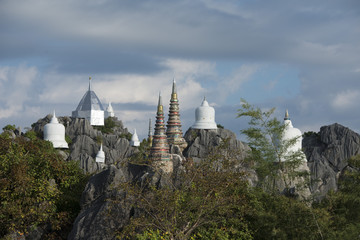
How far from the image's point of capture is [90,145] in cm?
7012

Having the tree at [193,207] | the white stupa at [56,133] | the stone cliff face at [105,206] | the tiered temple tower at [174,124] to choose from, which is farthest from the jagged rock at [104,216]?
the white stupa at [56,133]

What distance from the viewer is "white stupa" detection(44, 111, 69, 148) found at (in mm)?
68575

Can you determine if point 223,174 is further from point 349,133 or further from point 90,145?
point 90,145

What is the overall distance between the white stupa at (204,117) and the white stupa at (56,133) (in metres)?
17.8

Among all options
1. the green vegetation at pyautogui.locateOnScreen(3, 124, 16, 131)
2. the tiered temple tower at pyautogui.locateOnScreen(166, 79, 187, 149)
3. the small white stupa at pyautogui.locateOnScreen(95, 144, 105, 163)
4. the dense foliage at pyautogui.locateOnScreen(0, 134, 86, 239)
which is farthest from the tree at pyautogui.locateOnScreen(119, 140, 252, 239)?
the green vegetation at pyautogui.locateOnScreen(3, 124, 16, 131)

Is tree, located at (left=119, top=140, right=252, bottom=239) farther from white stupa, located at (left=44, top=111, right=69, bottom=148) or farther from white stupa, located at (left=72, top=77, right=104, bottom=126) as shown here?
white stupa, located at (left=72, top=77, right=104, bottom=126)

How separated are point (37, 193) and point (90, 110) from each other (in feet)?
193

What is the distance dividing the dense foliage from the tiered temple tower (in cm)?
2601

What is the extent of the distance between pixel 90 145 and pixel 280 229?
51764mm

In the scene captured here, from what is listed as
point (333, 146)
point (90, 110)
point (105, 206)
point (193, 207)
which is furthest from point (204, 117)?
point (193, 207)

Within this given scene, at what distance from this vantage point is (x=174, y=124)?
5441 centimetres

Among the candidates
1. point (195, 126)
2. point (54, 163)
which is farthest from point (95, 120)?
point (54, 163)

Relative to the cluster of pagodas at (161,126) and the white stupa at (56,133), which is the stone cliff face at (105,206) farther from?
the white stupa at (56,133)

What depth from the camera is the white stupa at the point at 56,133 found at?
68.6 meters
